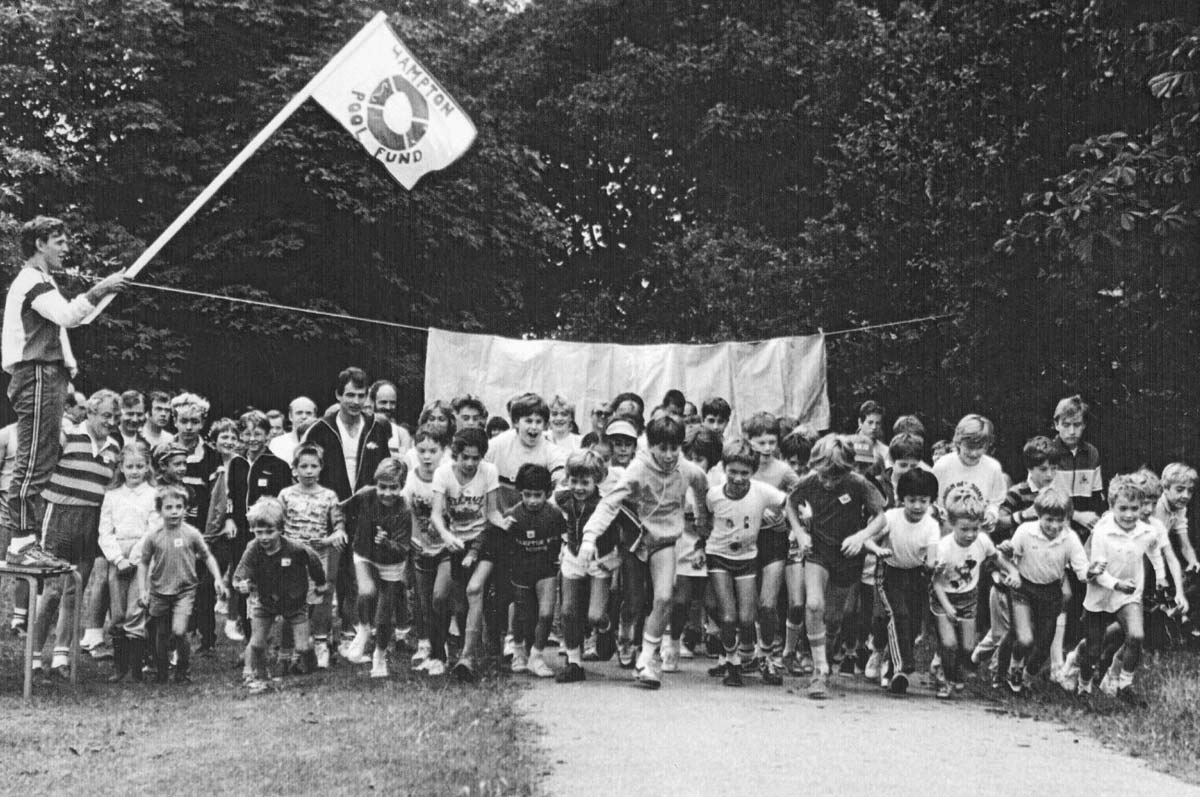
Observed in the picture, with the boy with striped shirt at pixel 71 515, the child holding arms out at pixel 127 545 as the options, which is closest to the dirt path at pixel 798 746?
the child holding arms out at pixel 127 545

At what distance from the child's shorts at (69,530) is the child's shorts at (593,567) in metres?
3.60

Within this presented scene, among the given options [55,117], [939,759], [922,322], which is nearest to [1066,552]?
[939,759]

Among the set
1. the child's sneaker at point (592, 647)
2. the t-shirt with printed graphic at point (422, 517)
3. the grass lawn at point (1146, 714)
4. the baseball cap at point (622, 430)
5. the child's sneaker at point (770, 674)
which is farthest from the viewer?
the child's sneaker at point (592, 647)

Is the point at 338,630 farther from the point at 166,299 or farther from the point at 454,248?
the point at 454,248

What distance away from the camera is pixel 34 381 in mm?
9391

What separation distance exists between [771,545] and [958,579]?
50.6 inches

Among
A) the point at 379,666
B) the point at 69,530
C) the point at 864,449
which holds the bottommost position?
the point at 379,666

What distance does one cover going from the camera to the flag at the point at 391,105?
1142 cm

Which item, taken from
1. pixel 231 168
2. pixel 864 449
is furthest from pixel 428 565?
pixel 864 449

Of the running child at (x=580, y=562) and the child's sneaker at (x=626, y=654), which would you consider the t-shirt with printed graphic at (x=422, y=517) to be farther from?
the child's sneaker at (x=626, y=654)

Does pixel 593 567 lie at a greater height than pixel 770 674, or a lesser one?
greater

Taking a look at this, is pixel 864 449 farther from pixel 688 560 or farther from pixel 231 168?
pixel 231 168

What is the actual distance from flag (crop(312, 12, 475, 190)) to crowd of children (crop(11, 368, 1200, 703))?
205cm

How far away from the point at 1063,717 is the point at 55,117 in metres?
20.2
